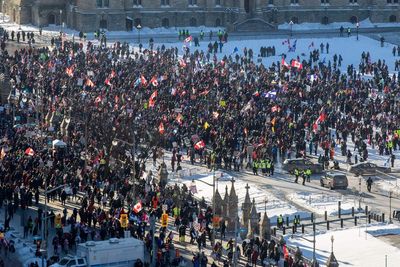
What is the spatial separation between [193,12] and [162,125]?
51.2 m

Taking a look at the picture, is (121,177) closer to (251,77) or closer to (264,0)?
(251,77)

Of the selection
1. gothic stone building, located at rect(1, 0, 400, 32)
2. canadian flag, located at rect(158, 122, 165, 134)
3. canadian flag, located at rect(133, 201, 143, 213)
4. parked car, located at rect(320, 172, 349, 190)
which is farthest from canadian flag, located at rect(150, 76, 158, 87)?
gothic stone building, located at rect(1, 0, 400, 32)

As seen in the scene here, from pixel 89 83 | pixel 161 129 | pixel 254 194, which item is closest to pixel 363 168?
pixel 254 194

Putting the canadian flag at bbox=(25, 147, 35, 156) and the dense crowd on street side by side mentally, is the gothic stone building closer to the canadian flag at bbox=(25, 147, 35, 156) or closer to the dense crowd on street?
the dense crowd on street

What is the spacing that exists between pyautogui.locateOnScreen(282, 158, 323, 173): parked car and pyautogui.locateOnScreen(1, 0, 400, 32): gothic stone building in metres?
50.2

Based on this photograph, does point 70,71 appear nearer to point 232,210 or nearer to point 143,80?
point 143,80

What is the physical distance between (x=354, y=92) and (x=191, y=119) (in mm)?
16017

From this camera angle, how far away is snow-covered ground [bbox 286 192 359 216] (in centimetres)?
6921

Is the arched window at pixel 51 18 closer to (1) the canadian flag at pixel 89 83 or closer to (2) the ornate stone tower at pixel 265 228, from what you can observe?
A: (1) the canadian flag at pixel 89 83

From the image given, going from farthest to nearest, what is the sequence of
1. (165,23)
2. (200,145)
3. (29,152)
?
(165,23), (200,145), (29,152)

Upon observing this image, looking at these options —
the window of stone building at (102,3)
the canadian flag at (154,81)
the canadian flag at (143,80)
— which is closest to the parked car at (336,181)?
the canadian flag at (154,81)

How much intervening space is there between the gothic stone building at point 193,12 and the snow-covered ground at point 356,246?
210 feet

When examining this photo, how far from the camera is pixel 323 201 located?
7125 cm

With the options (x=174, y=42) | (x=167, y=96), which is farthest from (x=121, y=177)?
(x=174, y=42)
